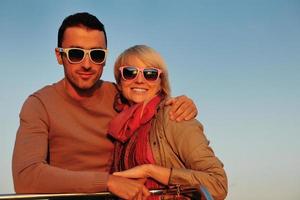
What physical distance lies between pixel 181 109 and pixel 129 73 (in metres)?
0.98

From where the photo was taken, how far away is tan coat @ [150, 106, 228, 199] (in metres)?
4.17

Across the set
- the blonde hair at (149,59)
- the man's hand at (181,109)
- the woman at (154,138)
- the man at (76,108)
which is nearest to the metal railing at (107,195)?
the woman at (154,138)

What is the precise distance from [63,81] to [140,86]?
45.0 inches

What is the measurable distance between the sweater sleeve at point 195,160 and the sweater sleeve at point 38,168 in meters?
0.74

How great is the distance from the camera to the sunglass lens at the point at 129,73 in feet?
17.1

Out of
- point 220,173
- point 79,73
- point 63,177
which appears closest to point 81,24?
point 79,73

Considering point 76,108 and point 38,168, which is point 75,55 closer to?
point 76,108

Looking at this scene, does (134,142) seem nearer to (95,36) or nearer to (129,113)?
(129,113)

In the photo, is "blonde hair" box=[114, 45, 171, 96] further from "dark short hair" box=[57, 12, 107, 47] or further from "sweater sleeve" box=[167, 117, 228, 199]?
"sweater sleeve" box=[167, 117, 228, 199]

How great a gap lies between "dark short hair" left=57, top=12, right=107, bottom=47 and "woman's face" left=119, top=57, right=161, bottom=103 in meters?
0.82

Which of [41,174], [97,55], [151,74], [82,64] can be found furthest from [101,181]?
[97,55]

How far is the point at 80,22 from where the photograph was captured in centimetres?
577

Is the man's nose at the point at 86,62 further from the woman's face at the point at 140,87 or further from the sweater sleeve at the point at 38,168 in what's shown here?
the sweater sleeve at the point at 38,168

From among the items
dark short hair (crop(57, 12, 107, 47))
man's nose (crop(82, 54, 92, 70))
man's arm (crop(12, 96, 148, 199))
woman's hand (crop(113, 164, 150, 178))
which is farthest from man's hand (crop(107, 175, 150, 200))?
dark short hair (crop(57, 12, 107, 47))
